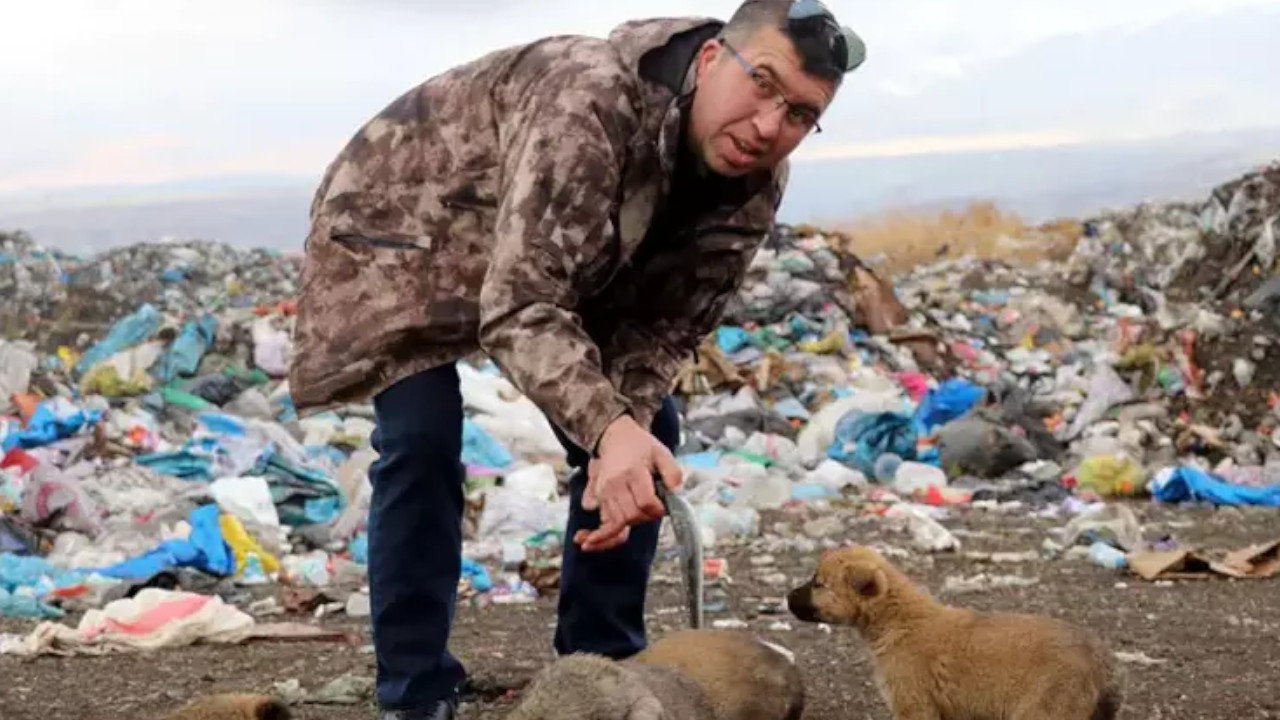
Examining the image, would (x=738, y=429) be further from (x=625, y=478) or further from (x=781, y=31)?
(x=625, y=478)

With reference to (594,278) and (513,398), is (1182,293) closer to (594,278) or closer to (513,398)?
(513,398)

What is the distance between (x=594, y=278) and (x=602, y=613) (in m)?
1.06

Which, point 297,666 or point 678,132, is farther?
point 297,666

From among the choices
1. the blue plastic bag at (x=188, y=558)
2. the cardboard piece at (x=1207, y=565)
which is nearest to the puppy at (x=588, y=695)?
the cardboard piece at (x=1207, y=565)

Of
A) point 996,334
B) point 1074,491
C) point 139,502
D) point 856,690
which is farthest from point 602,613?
point 996,334

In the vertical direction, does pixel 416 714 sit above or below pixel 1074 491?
above

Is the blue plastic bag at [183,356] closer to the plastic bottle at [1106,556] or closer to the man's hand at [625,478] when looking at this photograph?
the plastic bottle at [1106,556]

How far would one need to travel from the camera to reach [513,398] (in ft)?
37.1

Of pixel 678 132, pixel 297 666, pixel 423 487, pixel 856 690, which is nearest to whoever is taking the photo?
pixel 678 132

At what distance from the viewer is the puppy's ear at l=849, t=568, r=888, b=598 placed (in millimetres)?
4324

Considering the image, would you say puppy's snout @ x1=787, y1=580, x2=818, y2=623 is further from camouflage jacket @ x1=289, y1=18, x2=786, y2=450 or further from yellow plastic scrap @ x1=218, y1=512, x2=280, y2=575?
yellow plastic scrap @ x1=218, y1=512, x2=280, y2=575

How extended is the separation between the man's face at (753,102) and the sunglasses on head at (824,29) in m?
0.04

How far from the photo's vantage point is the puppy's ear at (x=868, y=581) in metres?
4.32

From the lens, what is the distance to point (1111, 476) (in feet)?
33.6
